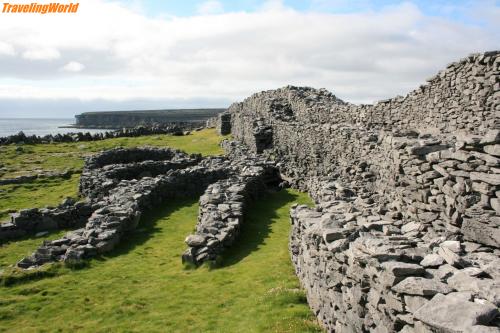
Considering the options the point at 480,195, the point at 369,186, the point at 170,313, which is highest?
the point at 480,195

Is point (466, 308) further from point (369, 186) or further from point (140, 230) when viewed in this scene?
point (140, 230)

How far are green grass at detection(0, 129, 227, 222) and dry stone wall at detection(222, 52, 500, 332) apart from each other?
85.5 ft

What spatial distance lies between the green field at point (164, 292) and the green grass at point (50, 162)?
14185 millimetres

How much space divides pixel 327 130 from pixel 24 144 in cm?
6510

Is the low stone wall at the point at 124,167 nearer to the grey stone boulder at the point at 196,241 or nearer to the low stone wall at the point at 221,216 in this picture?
the low stone wall at the point at 221,216

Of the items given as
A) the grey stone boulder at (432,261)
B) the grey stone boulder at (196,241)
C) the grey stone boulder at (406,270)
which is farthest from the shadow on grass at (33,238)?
the grey stone boulder at (432,261)

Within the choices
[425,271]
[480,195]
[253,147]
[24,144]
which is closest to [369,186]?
[480,195]

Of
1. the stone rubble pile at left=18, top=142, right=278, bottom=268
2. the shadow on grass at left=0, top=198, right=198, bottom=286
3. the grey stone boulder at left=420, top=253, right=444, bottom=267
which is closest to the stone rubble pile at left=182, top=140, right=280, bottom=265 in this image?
the stone rubble pile at left=18, top=142, right=278, bottom=268

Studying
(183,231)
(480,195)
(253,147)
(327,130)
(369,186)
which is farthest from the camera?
(253,147)

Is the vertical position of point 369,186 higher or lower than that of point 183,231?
higher

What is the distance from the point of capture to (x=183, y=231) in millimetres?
25203

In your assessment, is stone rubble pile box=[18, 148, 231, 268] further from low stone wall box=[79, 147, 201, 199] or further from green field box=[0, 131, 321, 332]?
green field box=[0, 131, 321, 332]

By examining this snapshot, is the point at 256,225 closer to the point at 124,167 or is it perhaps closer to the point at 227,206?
the point at 227,206

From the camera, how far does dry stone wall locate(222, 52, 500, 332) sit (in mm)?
7359
